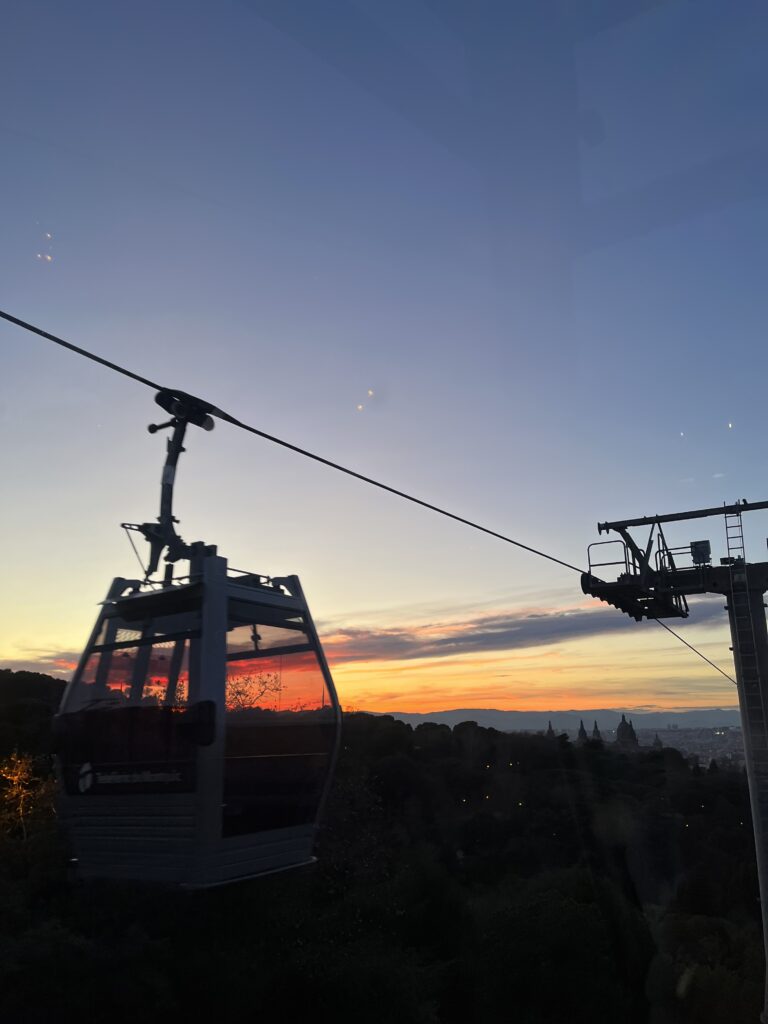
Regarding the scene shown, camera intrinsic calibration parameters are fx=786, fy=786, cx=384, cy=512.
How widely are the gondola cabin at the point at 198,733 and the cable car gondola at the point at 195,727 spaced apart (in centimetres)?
1

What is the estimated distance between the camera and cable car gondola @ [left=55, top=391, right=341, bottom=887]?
6.20 meters

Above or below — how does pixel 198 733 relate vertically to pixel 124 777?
above

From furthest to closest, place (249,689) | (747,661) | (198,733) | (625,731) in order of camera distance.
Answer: (625,731) → (747,661) → (249,689) → (198,733)

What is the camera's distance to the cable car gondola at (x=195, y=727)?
620 centimetres

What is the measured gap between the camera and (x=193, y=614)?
6.59 meters

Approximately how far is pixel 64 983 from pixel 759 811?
23468mm

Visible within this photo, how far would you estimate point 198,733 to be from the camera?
5973 millimetres

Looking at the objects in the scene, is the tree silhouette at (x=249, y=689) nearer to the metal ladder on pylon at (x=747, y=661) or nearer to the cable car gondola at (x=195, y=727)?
the cable car gondola at (x=195, y=727)

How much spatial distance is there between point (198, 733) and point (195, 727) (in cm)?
5

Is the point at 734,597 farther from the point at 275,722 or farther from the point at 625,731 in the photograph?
the point at 625,731

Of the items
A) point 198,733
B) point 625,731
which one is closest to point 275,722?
point 198,733

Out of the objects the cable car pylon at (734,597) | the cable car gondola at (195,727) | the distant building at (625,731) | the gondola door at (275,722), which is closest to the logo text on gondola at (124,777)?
the cable car gondola at (195,727)

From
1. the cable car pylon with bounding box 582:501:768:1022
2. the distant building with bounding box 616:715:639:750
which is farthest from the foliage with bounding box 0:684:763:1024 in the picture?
the distant building with bounding box 616:715:639:750

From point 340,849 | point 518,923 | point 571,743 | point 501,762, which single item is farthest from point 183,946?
point 571,743
